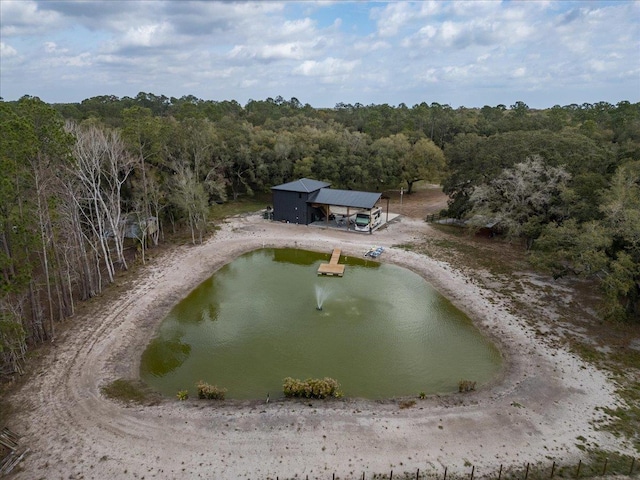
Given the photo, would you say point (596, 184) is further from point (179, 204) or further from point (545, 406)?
point (179, 204)

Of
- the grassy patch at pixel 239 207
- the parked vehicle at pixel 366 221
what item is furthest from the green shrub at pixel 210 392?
the grassy patch at pixel 239 207

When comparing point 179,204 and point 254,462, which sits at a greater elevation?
point 179,204

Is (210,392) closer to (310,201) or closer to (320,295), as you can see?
(320,295)

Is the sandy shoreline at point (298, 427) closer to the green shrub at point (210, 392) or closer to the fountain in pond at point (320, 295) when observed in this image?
the green shrub at point (210, 392)

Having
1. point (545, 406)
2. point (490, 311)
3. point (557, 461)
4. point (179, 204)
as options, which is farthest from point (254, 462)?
point (179, 204)

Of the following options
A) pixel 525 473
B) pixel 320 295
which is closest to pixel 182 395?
pixel 320 295

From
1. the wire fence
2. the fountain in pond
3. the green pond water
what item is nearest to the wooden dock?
the green pond water
